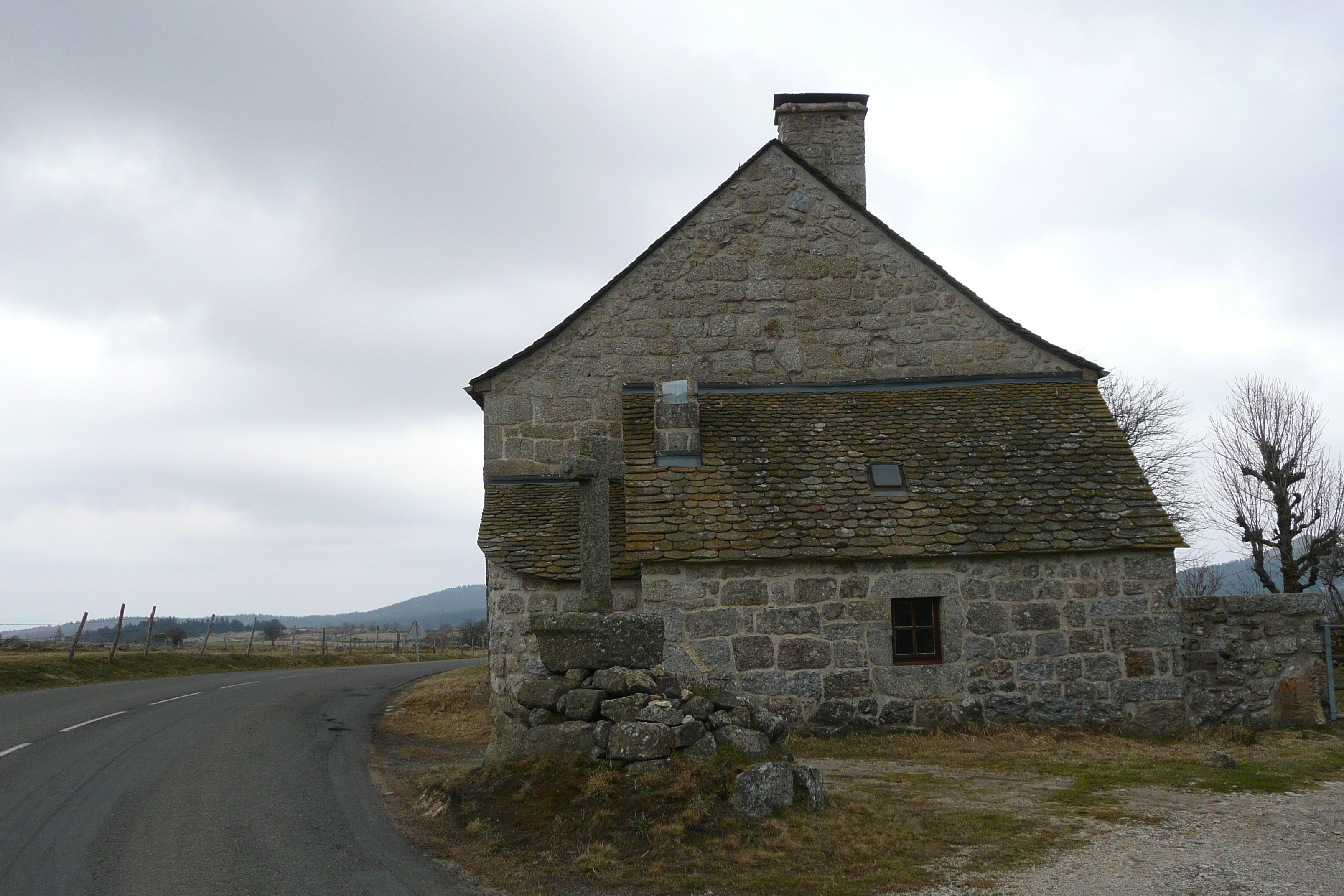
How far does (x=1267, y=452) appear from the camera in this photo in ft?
71.7

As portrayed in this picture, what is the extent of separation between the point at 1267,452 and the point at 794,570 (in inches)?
656

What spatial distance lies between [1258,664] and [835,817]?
7.41 meters

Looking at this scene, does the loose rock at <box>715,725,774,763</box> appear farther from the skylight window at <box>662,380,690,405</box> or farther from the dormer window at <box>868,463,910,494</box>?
the skylight window at <box>662,380,690,405</box>

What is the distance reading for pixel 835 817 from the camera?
22.7ft

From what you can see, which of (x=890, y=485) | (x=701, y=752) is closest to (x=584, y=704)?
(x=701, y=752)

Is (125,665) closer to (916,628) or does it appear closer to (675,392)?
(675,392)

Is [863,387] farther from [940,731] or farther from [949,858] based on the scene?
[949,858]

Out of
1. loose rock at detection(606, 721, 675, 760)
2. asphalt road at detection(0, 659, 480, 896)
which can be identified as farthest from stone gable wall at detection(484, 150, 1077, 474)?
loose rock at detection(606, 721, 675, 760)

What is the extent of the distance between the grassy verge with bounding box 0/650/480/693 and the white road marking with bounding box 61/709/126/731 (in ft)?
20.8

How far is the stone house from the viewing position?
36.6 ft

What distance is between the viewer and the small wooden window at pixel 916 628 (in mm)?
11375

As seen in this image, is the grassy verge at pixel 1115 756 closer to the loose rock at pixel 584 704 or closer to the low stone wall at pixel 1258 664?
the low stone wall at pixel 1258 664

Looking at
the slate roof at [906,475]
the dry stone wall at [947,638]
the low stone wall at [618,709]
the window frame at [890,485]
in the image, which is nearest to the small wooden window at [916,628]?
the dry stone wall at [947,638]

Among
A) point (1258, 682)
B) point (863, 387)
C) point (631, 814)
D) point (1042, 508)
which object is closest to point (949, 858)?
point (631, 814)
